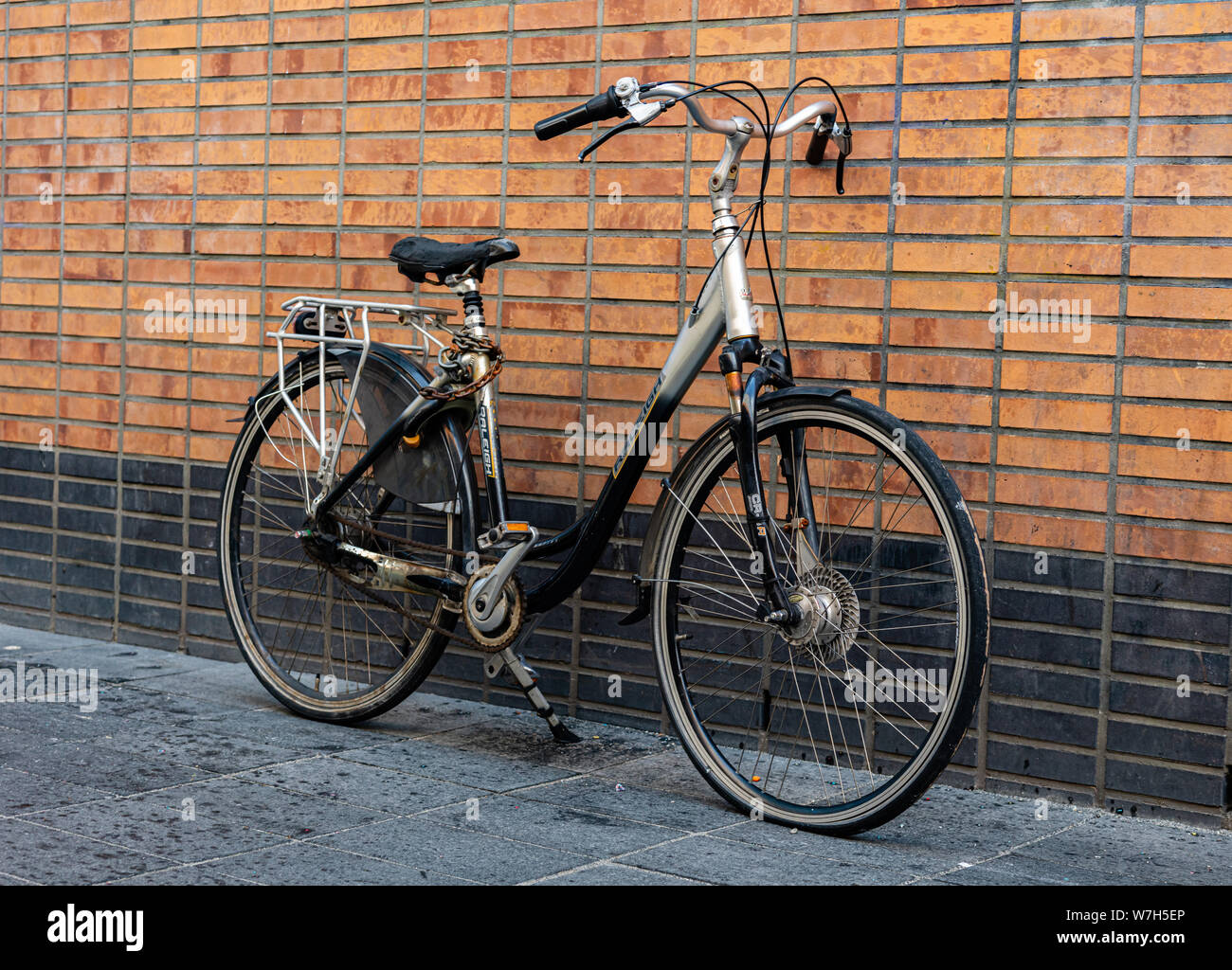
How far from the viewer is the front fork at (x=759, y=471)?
128 inches

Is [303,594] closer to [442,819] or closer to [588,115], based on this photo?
[442,819]

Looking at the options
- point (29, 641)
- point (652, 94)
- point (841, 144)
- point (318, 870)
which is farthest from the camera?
point (29, 641)

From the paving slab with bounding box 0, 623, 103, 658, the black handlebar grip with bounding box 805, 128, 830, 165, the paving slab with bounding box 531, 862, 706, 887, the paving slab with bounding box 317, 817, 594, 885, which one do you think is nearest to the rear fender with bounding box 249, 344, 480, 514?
the paving slab with bounding box 317, 817, 594, 885

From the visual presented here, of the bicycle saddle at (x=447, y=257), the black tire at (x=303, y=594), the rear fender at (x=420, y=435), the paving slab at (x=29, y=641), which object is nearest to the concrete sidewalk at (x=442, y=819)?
the black tire at (x=303, y=594)

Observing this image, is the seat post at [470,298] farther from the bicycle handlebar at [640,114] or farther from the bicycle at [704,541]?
the bicycle handlebar at [640,114]

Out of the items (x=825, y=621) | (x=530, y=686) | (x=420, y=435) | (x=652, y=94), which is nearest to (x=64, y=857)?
(x=530, y=686)

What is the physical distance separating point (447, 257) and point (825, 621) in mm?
1529

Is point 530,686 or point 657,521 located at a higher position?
point 657,521

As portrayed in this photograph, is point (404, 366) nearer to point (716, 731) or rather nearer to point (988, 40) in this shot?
point (716, 731)

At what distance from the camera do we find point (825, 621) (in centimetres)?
318

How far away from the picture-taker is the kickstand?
12.7ft

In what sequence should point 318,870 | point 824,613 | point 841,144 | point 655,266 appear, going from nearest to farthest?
1. point 318,870
2. point 824,613
3. point 841,144
4. point 655,266

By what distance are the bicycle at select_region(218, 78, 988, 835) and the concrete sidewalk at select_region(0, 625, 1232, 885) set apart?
0.16m
